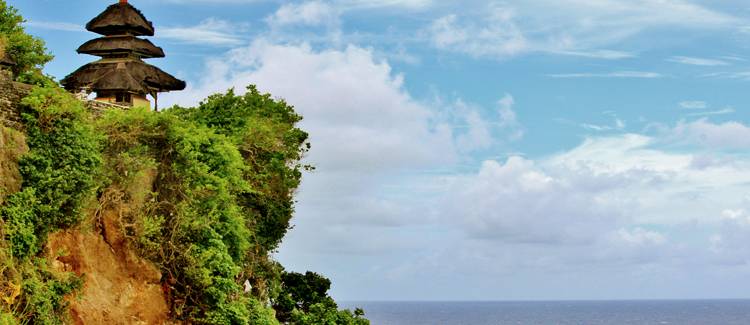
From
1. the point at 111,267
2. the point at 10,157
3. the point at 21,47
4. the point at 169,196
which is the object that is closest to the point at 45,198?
the point at 10,157

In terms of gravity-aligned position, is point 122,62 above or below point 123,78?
above

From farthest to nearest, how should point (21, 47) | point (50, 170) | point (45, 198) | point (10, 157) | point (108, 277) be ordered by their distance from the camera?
1. point (21, 47)
2. point (108, 277)
3. point (50, 170)
4. point (45, 198)
5. point (10, 157)

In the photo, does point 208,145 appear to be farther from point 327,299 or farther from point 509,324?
point 509,324

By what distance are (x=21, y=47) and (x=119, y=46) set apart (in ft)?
17.7

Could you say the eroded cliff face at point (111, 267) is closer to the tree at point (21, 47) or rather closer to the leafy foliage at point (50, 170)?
the leafy foliage at point (50, 170)

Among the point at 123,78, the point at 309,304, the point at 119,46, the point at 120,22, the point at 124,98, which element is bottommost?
the point at 309,304

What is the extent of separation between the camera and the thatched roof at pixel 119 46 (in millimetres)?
39906

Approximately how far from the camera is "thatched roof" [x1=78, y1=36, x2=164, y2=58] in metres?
39.9

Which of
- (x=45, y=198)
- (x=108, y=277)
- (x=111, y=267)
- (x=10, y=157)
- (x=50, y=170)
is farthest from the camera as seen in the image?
(x=111, y=267)

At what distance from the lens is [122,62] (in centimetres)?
3969

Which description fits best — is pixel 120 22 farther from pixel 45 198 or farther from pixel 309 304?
pixel 45 198

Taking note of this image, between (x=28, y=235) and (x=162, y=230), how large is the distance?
203 inches

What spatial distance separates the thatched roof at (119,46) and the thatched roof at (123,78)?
0.48m

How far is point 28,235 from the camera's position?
2305 cm
